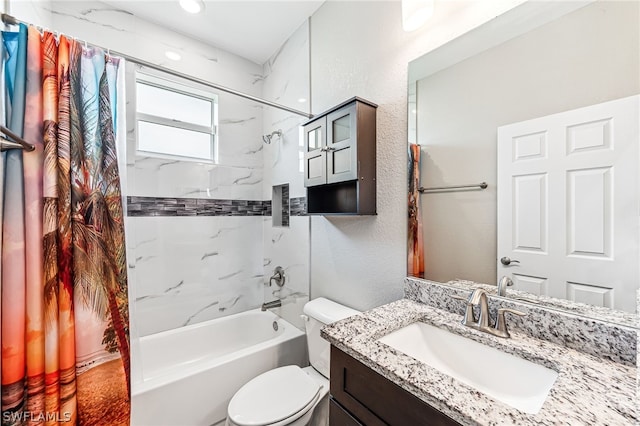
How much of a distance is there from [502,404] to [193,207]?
7.36 feet

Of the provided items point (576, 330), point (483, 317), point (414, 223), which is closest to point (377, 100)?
point (414, 223)

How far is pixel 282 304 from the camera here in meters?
2.21

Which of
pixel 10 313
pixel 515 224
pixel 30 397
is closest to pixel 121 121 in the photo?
pixel 10 313

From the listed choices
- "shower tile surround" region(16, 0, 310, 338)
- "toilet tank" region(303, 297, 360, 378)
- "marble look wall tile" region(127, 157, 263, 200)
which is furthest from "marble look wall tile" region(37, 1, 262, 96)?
"toilet tank" region(303, 297, 360, 378)

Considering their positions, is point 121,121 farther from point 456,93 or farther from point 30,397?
point 456,93

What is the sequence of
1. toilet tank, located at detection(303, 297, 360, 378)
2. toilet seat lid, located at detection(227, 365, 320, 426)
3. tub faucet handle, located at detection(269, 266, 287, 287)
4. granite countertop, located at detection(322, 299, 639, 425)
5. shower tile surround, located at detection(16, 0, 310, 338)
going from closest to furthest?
1. granite countertop, located at detection(322, 299, 639, 425)
2. toilet seat lid, located at detection(227, 365, 320, 426)
3. toilet tank, located at detection(303, 297, 360, 378)
4. shower tile surround, located at detection(16, 0, 310, 338)
5. tub faucet handle, located at detection(269, 266, 287, 287)

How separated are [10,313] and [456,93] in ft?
6.10

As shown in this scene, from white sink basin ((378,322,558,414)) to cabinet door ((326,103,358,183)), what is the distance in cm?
79

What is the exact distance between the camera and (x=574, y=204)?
0.79m

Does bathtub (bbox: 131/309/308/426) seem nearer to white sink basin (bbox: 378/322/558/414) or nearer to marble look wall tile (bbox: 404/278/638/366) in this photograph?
white sink basin (bbox: 378/322/558/414)

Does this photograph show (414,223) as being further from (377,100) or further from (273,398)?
(273,398)

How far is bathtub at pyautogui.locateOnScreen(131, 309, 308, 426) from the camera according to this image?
1.31 m

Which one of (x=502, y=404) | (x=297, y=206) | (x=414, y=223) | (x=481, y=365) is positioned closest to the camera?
(x=502, y=404)

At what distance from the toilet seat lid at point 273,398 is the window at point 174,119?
182 centimetres
